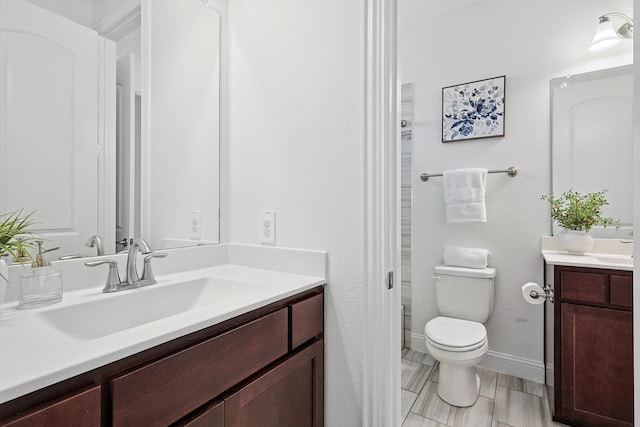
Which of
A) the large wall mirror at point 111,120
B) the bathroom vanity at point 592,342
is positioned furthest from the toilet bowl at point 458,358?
the large wall mirror at point 111,120

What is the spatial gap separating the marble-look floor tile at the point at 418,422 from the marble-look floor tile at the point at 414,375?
0.84 ft

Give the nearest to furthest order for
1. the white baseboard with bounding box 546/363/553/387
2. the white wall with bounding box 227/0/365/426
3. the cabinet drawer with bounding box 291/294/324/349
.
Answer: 1. the cabinet drawer with bounding box 291/294/324/349
2. the white wall with bounding box 227/0/365/426
3. the white baseboard with bounding box 546/363/553/387

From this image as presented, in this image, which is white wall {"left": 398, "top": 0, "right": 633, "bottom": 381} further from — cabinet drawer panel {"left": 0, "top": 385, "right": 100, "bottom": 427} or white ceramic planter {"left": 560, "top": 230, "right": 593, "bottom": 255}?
cabinet drawer panel {"left": 0, "top": 385, "right": 100, "bottom": 427}

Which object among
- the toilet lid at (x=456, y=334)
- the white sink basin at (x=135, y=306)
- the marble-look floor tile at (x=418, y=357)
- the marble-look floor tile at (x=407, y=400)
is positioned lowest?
the marble-look floor tile at (x=407, y=400)

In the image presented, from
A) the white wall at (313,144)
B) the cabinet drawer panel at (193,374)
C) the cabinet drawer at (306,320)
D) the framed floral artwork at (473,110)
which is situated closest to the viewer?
the cabinet drawer panel at (193,374)

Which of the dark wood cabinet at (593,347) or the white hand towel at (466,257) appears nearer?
the dark wood cabinet at (593,347)

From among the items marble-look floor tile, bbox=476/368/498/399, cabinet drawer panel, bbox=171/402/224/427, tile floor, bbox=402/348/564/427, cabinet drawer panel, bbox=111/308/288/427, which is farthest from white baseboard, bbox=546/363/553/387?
cabinet drawer panel, bbox=171/402/224/427

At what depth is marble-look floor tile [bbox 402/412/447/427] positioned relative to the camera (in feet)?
5.45

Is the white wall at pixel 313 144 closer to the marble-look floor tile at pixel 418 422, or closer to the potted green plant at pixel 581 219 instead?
the marble-look floor tile at pixel 418 422

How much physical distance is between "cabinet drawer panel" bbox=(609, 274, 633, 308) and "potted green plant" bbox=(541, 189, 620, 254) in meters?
0.33

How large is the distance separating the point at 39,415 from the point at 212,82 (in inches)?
49.8

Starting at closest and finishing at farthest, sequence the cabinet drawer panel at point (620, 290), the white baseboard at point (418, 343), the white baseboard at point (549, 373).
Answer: the cabinet drawer panel at point (620, 290)
the white baseboard at point (549, 373)
the white baseboard at point (418, 343)

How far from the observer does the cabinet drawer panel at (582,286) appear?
1.53 m

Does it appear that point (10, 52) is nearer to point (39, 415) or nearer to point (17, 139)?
point (17, 139)
